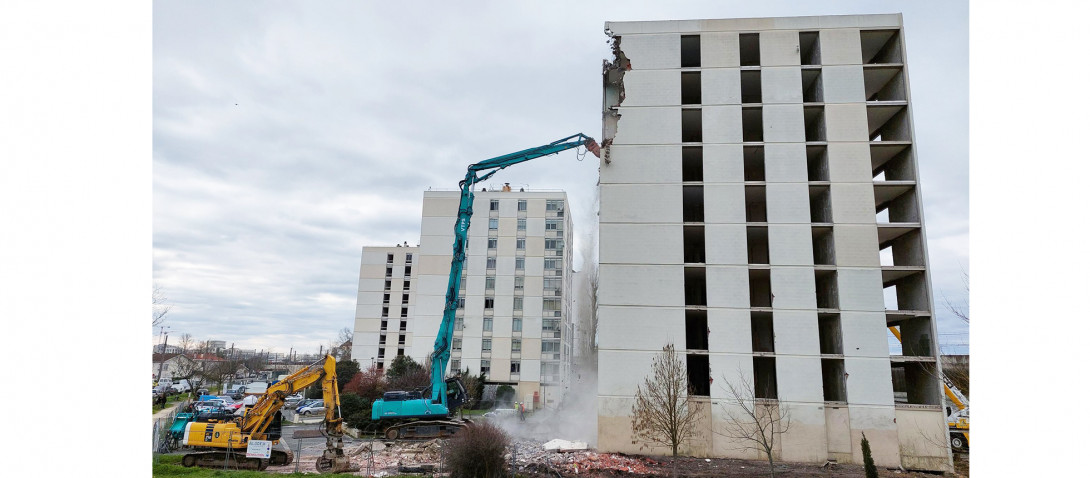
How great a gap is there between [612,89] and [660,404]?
53.1 ft

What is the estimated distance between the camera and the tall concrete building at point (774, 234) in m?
24.6

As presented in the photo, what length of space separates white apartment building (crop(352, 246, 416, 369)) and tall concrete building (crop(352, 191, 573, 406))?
13.9m

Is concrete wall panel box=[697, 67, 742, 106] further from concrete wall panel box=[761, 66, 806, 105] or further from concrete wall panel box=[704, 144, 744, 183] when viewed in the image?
concrete wall panel box=[704, 144, 744, 183]

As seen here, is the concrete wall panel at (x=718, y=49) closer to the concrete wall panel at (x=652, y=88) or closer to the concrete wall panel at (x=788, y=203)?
the concrete wall panel at (x=652, y=88)

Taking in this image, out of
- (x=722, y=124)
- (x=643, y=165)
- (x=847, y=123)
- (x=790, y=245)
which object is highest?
(x=722, y=124)

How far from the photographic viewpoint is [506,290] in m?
65.4

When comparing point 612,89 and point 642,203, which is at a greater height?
point 612,89

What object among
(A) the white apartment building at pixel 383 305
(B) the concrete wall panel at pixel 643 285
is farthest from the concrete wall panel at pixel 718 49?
(A) the white apartment building at pixel 383 305

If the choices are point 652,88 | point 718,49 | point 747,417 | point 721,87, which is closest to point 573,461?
point 747,417

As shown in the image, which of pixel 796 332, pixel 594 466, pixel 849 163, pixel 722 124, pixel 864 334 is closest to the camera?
pixel 594 466

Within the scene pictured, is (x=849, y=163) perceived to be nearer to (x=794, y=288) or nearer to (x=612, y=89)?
(x=794, y=288)

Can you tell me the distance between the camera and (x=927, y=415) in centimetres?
2436

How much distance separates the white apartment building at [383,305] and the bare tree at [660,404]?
181 ft

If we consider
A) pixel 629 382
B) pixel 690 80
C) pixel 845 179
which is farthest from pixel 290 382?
pixel 845 179
